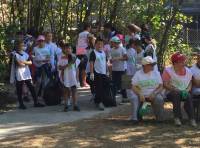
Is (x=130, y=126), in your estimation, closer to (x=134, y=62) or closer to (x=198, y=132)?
(x=198, y=132)

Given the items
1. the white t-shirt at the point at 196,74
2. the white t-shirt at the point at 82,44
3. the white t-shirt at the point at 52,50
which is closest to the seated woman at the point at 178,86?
the white t-shirt at the point at 196,74

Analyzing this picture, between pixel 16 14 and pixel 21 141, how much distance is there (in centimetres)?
1026

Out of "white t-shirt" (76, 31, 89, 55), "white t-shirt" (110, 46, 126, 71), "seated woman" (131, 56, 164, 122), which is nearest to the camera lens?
"seated woman" (131, 56, 164, 122)

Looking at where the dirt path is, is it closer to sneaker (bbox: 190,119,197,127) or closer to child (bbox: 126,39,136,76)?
sneaker (bbox: 190,119,197,127)

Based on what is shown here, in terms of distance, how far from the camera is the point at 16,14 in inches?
744

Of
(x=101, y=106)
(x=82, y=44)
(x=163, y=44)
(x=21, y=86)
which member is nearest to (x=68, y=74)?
(x=101, y=106)

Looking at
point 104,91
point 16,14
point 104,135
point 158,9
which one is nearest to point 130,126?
point 104,135

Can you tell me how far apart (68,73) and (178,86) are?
8.56ft

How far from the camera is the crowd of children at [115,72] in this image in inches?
418

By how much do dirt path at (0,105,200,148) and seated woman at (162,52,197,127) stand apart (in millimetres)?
273

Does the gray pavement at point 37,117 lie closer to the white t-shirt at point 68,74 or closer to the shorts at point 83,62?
the white t-shirt at point 68,74

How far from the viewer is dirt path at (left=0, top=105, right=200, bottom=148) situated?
912 centimetres

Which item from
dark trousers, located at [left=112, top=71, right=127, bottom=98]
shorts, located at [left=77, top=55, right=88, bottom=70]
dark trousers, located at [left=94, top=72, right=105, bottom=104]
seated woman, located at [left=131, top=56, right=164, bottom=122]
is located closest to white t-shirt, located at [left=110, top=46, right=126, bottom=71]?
dark trousers, located at [left=112, top=71, right=127, bottom=98]

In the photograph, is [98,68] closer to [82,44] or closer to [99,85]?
[99,85]
